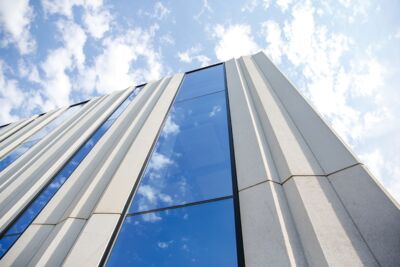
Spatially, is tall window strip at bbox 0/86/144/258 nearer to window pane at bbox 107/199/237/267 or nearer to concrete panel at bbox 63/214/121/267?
concrete panel at bbox 63/214/121/267

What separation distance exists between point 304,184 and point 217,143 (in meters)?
2.25

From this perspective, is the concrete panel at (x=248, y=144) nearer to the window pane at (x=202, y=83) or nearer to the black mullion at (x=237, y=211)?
the black mullion at (x=237, y=211)

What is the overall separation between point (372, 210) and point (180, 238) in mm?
2348

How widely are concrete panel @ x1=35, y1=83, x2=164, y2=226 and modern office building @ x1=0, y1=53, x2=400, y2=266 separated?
1.2 inches

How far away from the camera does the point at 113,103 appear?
10773 millimetres

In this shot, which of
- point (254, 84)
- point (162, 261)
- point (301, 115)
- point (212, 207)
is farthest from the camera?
point (254, 84)

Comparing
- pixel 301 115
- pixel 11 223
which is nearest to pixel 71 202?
pixel 11 223

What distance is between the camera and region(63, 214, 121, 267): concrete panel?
10.8 ft

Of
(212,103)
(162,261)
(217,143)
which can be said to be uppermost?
(212,103)

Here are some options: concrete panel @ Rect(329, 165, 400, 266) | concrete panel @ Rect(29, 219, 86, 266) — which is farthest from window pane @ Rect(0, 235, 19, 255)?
concrete panel @ Rect(329, 165, 400, 266)

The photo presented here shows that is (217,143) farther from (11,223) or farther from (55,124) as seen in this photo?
(55,124)

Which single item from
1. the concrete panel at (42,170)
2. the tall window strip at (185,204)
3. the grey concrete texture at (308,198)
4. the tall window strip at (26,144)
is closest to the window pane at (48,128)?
the tall window strip at (26,144)

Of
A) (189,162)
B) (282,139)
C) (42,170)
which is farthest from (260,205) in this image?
(42,170)

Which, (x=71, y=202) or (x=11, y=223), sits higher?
(x=71, y=202)
